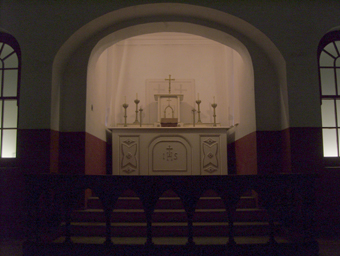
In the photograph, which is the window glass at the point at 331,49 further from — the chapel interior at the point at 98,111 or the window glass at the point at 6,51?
the window glass at the point at 6,51

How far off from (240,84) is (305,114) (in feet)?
5.51

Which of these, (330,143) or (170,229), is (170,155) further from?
(330,143)

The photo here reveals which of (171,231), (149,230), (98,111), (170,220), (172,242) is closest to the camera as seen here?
(149,230)

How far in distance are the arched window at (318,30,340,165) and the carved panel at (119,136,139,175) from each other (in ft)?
11.6

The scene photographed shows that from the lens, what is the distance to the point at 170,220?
529 cm

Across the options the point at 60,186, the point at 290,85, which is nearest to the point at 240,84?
the point at 290,85

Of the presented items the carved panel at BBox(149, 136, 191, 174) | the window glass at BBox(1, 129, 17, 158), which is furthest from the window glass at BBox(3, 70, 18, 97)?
the carved panel at BBox(149, 136, 191, 174)

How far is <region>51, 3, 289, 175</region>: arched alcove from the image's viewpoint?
546cm

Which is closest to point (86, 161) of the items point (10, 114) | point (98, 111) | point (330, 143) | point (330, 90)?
point (98, 111)

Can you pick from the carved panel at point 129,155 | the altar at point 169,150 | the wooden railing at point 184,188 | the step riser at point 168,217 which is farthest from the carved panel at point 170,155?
the wooden railing at point 184,188

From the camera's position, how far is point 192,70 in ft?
27.4

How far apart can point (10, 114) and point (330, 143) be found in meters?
5.60

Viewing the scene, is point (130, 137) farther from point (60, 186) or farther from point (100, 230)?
point (60, 186)

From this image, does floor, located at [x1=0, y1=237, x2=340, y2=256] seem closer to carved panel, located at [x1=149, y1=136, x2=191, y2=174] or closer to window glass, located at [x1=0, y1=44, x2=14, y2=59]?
carved panel, located at [x1=149, y1=136, x2=191, y2=174]
